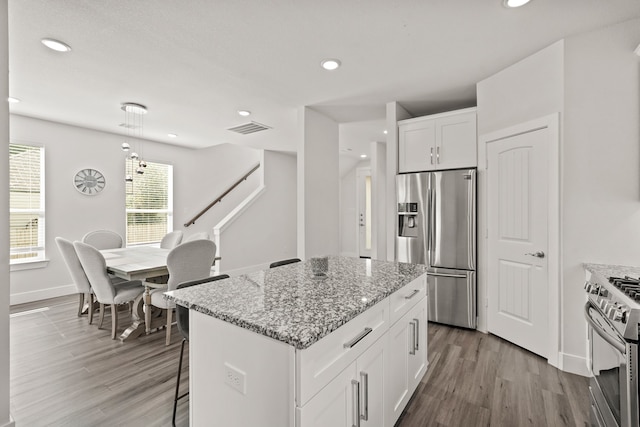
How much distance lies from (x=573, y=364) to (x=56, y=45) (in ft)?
15.4

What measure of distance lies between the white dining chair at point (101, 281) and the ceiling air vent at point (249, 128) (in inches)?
104

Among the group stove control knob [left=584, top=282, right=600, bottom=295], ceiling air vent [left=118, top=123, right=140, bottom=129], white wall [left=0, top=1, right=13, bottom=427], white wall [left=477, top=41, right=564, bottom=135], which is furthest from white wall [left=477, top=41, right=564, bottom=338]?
ceiling air vent [left=118, top=123, right=140, bottom=129]

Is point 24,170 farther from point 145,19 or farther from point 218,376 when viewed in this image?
point 218,376

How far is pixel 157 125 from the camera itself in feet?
14.5

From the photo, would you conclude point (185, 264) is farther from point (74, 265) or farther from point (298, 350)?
point (298, 350)

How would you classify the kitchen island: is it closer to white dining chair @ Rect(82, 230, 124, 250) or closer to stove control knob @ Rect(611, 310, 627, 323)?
stove control knob @ Rect(611, 310, 627, 323)

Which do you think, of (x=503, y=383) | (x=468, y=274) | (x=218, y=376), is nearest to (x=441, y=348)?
(x=503, y=383)

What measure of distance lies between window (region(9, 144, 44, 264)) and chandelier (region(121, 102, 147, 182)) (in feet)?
3.54

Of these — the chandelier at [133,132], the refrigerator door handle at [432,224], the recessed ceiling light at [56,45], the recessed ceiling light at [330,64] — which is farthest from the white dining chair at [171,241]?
the refrigerator door handle at [432,224]

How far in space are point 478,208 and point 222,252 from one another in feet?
13.5

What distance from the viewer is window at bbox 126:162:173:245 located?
5.20 meters

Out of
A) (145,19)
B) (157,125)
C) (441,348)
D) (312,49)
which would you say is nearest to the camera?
(145,19)

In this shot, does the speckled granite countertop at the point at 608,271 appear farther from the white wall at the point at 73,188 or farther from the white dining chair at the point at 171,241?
the white wall at the point at 73,188

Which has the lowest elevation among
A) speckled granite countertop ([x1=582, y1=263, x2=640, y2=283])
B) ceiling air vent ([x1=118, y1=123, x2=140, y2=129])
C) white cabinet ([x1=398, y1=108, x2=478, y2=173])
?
speckled granite countertop ([x1=582, y1=263, x2=640, y2=283])
